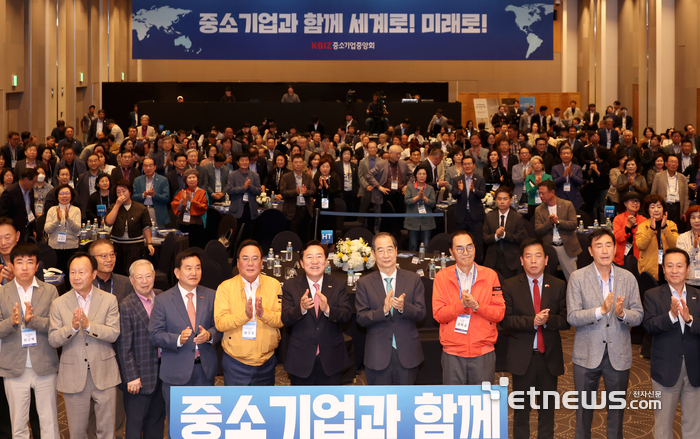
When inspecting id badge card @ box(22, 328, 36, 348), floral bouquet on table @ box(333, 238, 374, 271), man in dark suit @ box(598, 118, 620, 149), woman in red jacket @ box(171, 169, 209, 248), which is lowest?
id badge card @ box(22, 328, 36, 348)

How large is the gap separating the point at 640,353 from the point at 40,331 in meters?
5.22

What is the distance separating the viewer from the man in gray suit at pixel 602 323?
15.3 ft

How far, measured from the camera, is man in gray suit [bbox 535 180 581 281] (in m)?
7.48

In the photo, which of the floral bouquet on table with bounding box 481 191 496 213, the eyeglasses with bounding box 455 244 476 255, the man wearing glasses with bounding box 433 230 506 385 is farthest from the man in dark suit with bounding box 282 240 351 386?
the floral bouquet on table with bounding box 481 191 496 213

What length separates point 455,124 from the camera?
1898 cm

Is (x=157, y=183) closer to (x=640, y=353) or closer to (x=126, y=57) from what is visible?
(x=640, y=353)

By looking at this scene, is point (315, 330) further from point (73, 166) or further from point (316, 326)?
point (73, 166)

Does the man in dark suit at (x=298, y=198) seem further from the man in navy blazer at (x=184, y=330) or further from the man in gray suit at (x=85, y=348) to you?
the man in gray suit at (x=85, y=348)

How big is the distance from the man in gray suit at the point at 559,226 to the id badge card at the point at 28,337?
4947 millimetres

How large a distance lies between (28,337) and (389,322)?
2273 mm

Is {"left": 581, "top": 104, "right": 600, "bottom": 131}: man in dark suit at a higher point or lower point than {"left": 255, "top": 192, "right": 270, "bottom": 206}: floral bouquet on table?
higher

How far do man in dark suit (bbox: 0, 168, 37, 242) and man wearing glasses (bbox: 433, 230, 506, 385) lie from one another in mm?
5483

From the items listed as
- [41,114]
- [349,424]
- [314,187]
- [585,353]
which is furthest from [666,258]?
[41,114]

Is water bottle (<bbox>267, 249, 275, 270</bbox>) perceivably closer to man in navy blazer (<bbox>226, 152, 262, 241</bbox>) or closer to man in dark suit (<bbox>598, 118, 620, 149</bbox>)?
man in navy blazer (<bbox>226, 152, 262, 241</bbox>)
